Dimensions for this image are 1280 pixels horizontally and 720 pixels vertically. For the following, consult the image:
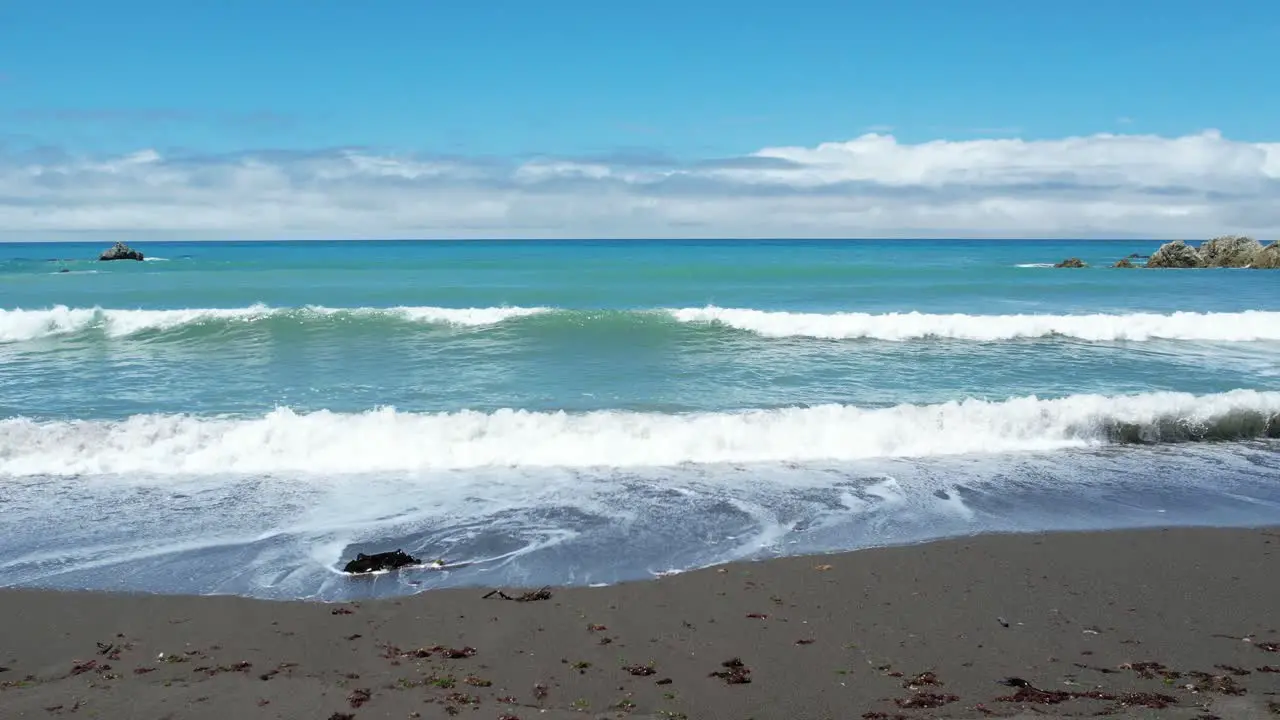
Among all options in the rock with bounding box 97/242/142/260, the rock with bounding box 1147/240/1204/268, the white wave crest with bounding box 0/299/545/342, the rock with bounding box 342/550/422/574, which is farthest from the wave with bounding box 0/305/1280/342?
the rock with bounding box 97/242/142/260

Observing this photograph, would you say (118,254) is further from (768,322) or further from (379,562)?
(379,562)

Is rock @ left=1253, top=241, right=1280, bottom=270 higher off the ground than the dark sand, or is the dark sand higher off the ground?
rock @ left=1253, top=241, right=1280, bottom=270

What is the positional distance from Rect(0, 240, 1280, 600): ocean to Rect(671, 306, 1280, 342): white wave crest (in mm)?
104

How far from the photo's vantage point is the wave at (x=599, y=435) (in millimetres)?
9523

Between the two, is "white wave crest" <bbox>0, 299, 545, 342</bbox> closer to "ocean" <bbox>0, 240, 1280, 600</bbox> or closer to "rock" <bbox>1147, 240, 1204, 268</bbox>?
"ocean" <bbox>0, 240, 1280, 600</bbox>

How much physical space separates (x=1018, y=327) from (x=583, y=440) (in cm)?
1436

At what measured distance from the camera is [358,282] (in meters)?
40.4

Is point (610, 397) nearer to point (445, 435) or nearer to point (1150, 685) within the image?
point (445, 435)

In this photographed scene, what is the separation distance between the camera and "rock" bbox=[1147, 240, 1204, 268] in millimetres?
48312

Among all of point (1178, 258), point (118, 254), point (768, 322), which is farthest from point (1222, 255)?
point (118, 254)

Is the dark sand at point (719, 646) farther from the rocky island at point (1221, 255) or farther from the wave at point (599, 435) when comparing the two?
the rocky island at point (1221, 255)

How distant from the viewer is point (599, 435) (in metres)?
10.3

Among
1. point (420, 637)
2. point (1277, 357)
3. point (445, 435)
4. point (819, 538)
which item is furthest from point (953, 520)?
point (1277, 357)

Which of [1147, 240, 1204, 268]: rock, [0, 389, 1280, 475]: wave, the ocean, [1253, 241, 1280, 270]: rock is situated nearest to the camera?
the ocean
